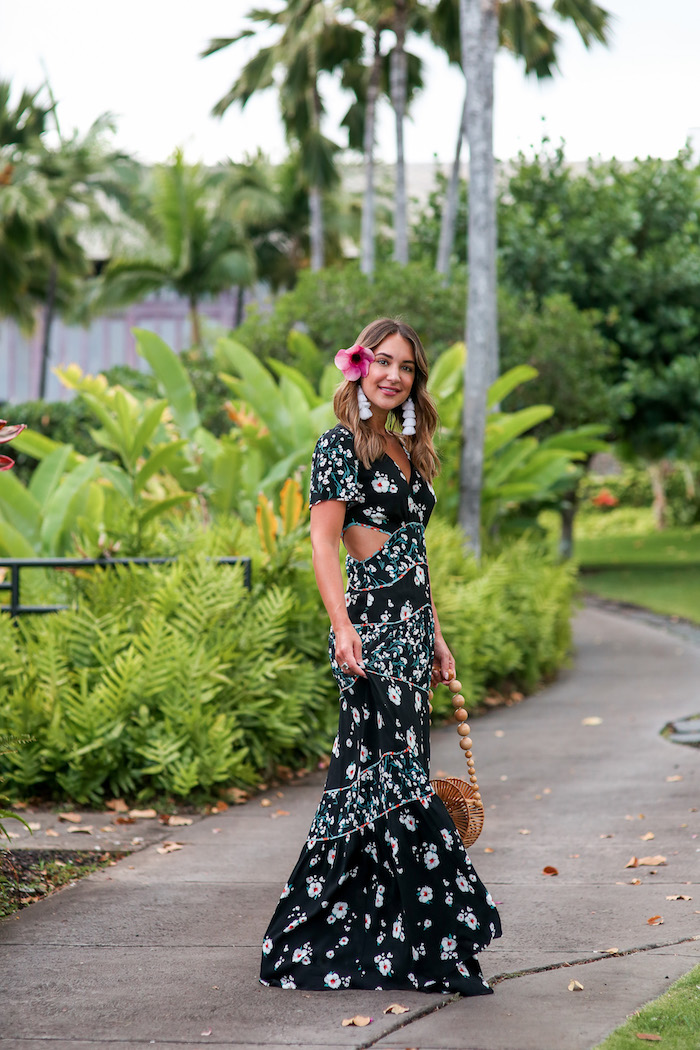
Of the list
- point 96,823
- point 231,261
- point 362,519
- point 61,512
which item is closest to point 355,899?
point 362,519

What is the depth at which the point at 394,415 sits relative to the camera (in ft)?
11.9

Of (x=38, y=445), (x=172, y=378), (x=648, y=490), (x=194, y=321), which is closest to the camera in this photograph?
(x=38, y=445)

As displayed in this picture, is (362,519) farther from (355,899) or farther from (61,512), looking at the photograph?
(61,512)

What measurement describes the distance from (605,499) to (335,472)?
36.1 meters

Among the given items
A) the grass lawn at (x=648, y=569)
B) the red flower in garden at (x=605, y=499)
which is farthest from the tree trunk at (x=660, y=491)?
the red flower in garden at (x=605, y=499)

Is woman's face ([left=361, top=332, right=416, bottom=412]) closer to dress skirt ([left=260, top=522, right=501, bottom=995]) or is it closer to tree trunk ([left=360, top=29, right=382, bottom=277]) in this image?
dress skirt ([left=260, top=522, right=501, bottom=995])

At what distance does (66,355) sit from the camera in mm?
35844

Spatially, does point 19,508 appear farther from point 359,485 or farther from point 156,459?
point 359,485

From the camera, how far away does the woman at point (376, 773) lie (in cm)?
336

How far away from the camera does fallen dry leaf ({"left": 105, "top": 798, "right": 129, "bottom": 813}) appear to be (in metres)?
5.74

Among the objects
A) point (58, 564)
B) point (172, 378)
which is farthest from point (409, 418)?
point (172, 378)

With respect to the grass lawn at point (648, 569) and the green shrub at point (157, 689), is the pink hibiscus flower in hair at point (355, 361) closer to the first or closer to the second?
the green shrub at point (157, 689)

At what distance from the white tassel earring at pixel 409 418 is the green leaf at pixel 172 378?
20.0 feet

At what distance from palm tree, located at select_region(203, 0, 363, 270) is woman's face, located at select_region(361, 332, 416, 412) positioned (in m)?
18.0
